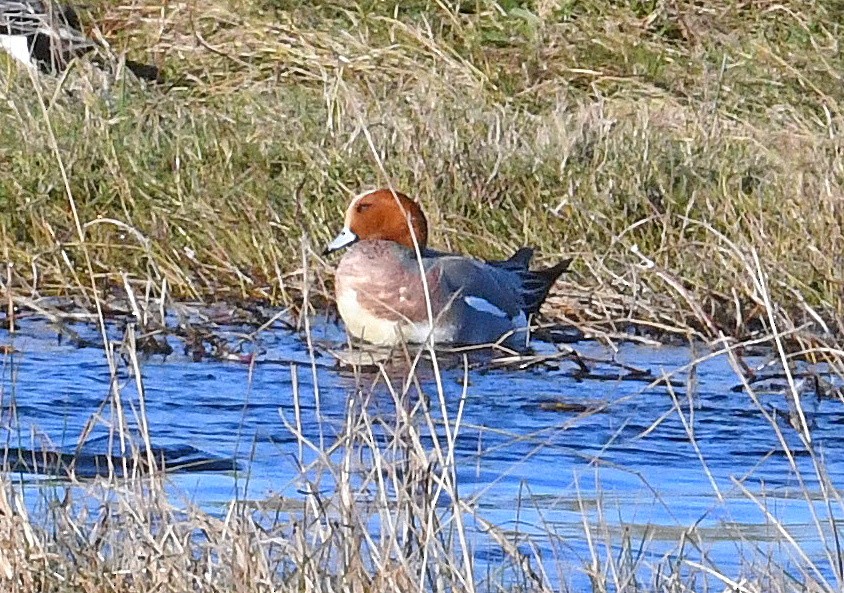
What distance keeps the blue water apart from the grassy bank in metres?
0.29

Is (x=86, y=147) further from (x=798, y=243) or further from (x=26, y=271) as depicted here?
(x=798, y=243)

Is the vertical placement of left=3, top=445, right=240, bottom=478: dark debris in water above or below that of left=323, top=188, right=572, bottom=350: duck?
above

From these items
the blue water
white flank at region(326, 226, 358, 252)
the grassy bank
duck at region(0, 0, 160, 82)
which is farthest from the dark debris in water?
duck at region(0, 0, 160, 82)

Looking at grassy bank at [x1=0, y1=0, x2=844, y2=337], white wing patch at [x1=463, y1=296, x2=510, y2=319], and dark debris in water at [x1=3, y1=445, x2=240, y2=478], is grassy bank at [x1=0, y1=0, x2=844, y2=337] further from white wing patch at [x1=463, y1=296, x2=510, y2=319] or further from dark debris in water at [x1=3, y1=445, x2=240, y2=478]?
dark debris in water at [x1=3, y1=445, x2=240, y2=478]

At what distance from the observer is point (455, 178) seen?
7746 millimetres

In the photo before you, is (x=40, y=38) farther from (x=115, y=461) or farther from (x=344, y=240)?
(x=115, y=461)

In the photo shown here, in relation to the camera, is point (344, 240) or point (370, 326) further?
point (344, 240)

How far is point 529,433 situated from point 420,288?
5.85ft

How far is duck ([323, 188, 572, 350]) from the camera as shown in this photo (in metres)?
6.54

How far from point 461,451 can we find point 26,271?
2.64m

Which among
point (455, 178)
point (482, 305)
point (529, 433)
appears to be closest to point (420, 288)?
point (482, 305)

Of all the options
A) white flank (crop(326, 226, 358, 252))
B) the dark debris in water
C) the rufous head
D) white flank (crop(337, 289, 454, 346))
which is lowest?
white flank (crop(337, 289, 454, 346))

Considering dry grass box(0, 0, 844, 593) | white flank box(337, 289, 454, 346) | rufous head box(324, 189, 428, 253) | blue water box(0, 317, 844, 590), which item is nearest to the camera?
dry grass box(0, 0, 844, 593)

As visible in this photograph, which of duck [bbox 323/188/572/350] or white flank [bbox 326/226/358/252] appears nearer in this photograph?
duck [bbox 323/188/572/350]
